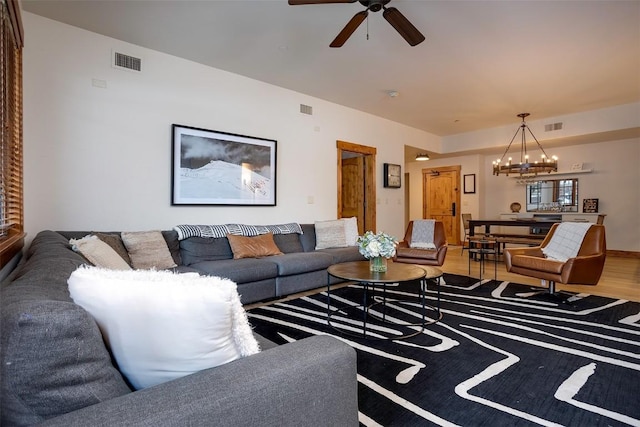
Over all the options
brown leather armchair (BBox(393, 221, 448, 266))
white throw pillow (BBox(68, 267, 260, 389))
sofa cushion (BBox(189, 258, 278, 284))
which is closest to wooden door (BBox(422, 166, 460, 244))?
brown leather armchair (BBox(393, 221, 448, 266))

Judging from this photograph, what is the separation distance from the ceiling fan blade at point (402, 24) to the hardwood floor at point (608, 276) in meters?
3.64

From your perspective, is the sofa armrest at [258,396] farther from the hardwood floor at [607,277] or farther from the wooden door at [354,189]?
the wooden door at [354,189]

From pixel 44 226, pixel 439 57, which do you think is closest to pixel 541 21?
pixel 439 57

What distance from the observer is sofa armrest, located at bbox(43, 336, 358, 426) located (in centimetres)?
73

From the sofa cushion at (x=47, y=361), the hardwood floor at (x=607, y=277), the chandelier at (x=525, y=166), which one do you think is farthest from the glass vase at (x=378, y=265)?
the chandelier at (x=525, y=166)

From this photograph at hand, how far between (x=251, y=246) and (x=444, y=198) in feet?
21.9

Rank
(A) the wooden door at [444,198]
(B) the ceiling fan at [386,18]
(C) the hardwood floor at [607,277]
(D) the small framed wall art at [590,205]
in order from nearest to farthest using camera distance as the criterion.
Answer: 1. (B) the ceiling fan at [386,18]
2. (C) the hardwood floor at [607,277]
3. (D) the small framed wall art at [590,205]
4. (A) the wooden door at [444,198]

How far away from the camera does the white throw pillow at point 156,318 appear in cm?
88

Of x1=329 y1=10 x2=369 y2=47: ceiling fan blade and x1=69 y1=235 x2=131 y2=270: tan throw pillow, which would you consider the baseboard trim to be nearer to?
x1=329 y1=10 x2=369 y2=47: ceiling fan blade

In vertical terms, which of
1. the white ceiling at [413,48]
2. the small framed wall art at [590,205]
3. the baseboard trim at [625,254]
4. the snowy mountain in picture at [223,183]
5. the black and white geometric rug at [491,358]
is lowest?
the black and white geometric rug at [491,358]

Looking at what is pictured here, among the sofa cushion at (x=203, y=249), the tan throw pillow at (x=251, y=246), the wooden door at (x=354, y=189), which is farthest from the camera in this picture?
the wooden door at (x=354, y=189)

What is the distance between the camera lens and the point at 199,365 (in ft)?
3.05

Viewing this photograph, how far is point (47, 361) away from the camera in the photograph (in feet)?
2.30

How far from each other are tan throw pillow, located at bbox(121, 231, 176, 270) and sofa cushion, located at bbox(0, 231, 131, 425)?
2.49 m
